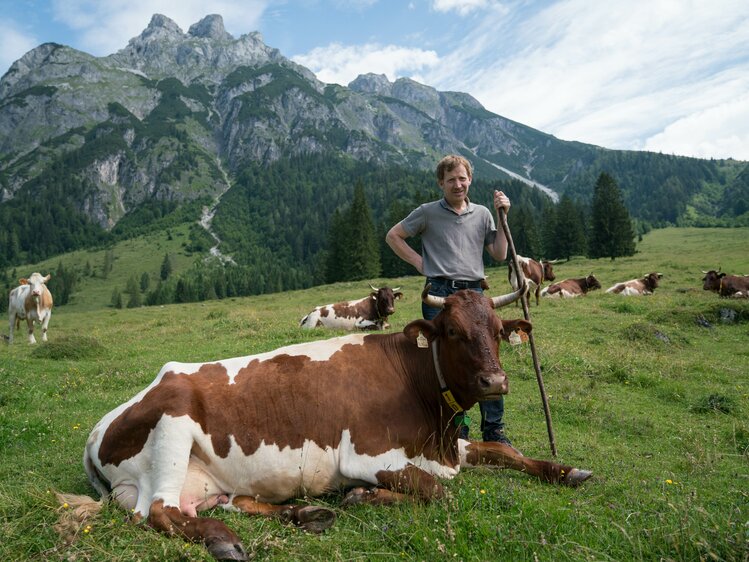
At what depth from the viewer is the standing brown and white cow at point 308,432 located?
460 centimetres

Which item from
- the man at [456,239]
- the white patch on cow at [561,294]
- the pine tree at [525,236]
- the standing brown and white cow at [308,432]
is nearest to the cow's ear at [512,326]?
the standing brown and white cow at [308,432]

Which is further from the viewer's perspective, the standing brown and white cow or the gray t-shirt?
the gray t-shirt

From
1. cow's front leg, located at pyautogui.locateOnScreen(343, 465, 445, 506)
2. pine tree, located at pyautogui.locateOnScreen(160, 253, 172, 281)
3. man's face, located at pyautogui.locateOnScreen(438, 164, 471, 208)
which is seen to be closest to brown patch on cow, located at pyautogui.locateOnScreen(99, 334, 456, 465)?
cow's front leg, located at pyautogui.locateOnScreen(343, 465, 445, 506)

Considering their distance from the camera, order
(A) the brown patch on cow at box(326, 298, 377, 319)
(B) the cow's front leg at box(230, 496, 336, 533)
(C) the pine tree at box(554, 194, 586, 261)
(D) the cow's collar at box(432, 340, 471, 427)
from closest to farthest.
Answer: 1. (B) the cow's front leg at box(230, 496, 336, 533)
2. (D) the cow's collar at box(432, 340, 471, 427)
3. (A) the brown patch on cow at box(326, 298, 377, 319)
4. (C) the pine tree at box(554, 194, 586, 261)

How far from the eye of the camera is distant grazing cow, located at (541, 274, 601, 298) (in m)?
28.0

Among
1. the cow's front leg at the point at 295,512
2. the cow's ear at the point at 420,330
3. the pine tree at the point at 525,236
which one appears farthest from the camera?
the pine tree at the point at 525,236

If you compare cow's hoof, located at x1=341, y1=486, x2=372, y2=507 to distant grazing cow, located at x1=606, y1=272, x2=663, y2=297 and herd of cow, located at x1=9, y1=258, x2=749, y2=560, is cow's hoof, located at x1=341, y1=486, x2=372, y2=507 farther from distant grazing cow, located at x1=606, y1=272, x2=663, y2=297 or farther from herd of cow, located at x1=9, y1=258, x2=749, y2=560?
distant grazing cow, located at x1=606, y1=272, x2=663, y2=297

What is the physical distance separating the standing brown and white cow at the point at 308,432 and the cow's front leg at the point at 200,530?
0.09 ft

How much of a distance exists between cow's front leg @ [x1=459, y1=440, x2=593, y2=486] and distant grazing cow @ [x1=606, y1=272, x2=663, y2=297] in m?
24.7

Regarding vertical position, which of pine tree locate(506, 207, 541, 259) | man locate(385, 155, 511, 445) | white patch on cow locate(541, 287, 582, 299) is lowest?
white patch on cow locate(541, 287, 582, 299)

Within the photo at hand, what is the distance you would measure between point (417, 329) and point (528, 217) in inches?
3199

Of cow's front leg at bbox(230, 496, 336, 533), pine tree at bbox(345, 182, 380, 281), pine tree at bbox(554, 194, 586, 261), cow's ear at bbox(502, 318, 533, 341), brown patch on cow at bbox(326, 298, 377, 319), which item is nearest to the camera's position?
cow's front leg at bbox(230, 496, 336, 533)

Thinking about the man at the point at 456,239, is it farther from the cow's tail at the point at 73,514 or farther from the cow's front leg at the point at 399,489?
the cow's tail at the point at 73,514

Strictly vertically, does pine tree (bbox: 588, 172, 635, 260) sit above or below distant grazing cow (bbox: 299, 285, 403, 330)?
above
